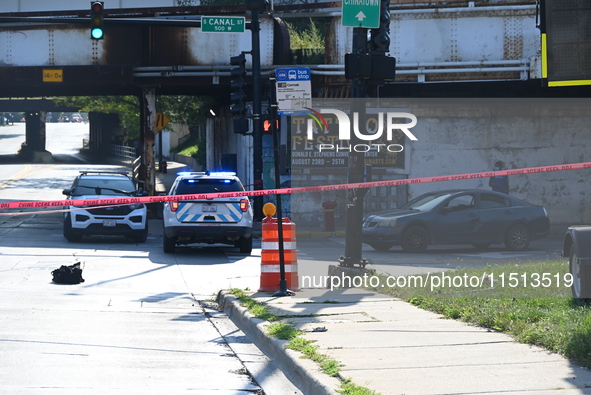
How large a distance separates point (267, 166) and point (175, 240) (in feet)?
29.9

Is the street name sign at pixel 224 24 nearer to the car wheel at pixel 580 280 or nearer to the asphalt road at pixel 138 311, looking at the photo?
the asphalt road at pixel 138 311

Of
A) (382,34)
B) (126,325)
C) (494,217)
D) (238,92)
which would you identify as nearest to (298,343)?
(126,325)

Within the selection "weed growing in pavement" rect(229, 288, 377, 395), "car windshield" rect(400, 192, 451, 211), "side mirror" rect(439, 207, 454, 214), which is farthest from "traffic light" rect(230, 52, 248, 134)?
"weed growing in pavement" rect(229, 288, 377, 395)

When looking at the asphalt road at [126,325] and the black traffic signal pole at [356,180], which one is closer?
the asphalt road at [126,325]

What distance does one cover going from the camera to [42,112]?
8706cm

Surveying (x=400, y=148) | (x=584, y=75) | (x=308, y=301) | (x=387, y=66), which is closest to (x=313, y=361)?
(x=308, y=301)

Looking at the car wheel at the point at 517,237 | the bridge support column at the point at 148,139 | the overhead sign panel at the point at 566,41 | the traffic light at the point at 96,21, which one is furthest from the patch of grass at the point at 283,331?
the bridge support column at the point at 148,139

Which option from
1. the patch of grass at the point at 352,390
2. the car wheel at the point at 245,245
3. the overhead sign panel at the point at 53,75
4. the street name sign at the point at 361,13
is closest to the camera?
the patch of grass at the point at 352,390

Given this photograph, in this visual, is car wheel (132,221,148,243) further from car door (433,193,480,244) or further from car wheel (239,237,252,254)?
car door (433,193,480,244)

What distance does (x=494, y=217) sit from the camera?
53.3 ft

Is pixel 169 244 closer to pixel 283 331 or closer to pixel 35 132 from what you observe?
pixel 283 331

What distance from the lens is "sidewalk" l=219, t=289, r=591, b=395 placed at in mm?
6395

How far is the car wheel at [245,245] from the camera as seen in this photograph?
19.2 metres

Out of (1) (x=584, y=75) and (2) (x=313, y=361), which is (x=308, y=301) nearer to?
(2) (x=313, y=361)
